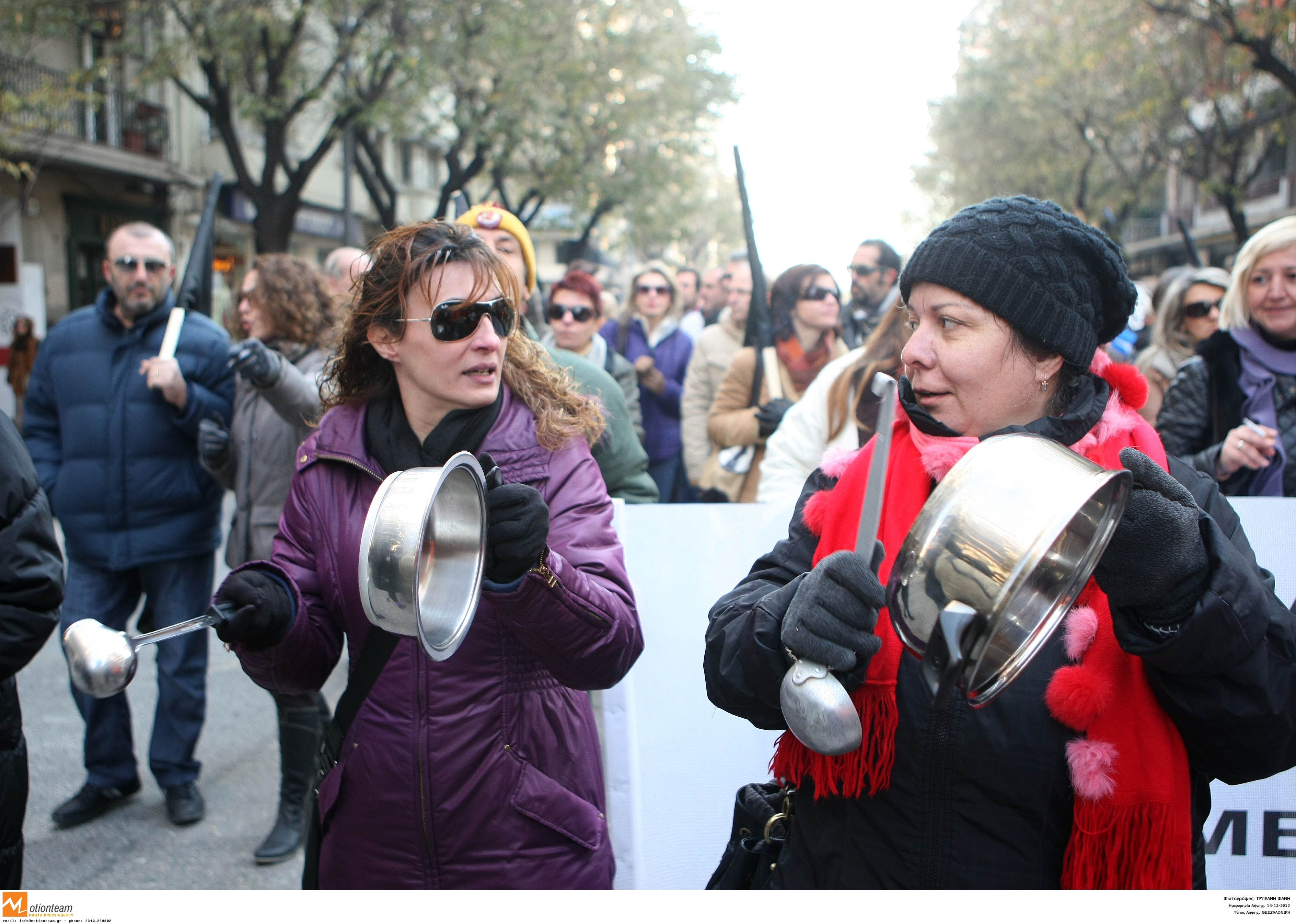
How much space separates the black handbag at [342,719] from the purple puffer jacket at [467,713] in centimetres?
2

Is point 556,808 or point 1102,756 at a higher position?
point 1102,756

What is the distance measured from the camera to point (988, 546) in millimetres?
1268

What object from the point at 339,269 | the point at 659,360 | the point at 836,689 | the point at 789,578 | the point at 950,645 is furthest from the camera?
the point at 659,360

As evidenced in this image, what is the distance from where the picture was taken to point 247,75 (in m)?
16.5

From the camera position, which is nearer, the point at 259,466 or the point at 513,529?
the point at 513,529

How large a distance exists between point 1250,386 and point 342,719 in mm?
3022

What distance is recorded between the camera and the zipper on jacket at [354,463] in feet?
6.92

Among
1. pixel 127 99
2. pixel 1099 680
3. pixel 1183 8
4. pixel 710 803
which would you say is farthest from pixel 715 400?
pixel 127 99

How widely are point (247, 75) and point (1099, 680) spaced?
17685 millimetres

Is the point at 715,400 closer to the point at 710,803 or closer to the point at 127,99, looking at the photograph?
the point at 710,803

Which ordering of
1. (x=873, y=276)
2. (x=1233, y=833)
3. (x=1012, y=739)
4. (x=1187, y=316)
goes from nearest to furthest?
(x=1012, y=739) < (x=1233, y=833) < (x=1187, y=316) < (x=873, y=276)

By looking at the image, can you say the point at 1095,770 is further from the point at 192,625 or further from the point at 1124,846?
the point at 192,625
